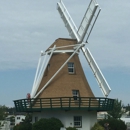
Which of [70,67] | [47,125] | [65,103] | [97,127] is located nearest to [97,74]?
[70,67]

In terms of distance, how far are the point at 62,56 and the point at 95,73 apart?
146 inches

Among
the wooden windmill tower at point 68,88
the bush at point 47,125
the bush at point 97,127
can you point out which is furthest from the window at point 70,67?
the bush at point 97,127

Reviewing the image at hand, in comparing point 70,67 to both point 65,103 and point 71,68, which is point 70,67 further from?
point 65,103

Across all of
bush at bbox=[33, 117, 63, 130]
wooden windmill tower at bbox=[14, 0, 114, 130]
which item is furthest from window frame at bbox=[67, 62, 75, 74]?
bush at bbox=[33, 117, 63, 130]

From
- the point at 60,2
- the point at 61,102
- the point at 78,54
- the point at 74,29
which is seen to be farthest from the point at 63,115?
the point at 60,2

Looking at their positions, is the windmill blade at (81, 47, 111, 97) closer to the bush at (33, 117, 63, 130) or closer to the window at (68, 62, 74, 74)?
the window at (68, 62, 74, 74)

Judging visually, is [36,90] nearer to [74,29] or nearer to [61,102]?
[61,102]

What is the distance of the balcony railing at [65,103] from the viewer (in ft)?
99.9

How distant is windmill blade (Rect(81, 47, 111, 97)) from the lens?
3114 centimetres

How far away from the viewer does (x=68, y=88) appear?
31969mm

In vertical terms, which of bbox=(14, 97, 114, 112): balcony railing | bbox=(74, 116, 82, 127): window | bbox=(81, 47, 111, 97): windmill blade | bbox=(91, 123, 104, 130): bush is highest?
bbox=(81, 47, 111, 97): windmill blade

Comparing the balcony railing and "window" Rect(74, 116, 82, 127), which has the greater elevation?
the balcony railing

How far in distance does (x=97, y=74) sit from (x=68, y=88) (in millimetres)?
3141

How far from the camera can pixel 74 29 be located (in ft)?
115
